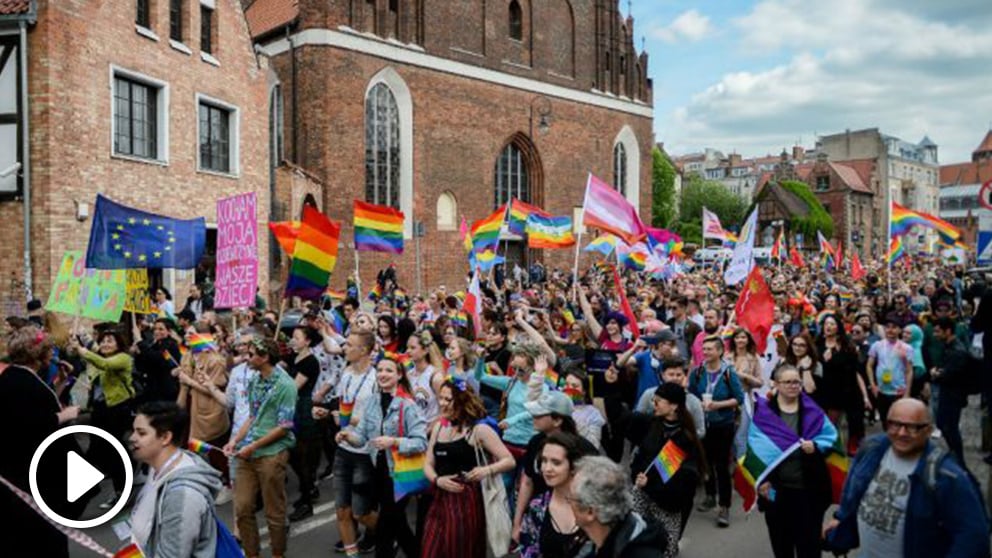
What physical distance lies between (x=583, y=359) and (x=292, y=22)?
71.6 feet

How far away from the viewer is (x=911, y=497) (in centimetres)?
360

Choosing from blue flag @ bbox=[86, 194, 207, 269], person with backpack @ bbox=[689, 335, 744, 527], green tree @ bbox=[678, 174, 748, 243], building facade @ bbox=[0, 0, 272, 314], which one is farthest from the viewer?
green tree @ bbox=[678, 174, 748, 243]

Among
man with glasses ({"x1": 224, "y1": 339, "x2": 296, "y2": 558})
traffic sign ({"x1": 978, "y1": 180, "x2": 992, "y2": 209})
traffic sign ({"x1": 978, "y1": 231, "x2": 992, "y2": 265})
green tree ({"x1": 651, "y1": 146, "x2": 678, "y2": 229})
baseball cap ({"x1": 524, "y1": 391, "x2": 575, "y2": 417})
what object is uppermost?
green tree ({"x1": 651, "y1": 146, "x2": 678, "y2": 229})

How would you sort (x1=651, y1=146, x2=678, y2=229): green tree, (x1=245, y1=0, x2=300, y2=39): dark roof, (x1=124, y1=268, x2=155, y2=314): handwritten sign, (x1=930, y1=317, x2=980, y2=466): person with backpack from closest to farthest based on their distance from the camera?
(x1=930, y1=317, x2=980, y2=466): person with backpack < (x1=124, y1=268, x2=155, y2=314): handwritten sign < (x1=245, y1=0, x2=300, y2=39): dark roof < (x1=651, y1=146, x2=678, y2=229): green tree

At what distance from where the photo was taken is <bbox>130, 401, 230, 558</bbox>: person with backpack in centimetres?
341

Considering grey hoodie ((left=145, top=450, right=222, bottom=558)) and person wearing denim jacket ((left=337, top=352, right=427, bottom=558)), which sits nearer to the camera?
grey hoodie ((left=145, top=450, right=222, bottom=558))

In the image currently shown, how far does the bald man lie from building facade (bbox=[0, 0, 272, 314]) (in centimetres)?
1455

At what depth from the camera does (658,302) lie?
1527 centimetres

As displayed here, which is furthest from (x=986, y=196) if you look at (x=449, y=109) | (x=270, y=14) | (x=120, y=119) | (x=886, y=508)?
(x=270, y=14)

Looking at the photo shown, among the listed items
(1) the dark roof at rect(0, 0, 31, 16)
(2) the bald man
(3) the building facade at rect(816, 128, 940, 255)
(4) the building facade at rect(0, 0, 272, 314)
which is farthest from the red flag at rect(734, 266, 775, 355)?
(3) the building facade at rect(816, 128, 940, 255)

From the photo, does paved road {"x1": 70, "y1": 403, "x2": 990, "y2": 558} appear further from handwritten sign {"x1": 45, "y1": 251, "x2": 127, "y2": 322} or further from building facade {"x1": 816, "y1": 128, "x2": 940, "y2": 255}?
building facade {"x1": 816, "y1": 128, "x2": 940, "y2": 255}

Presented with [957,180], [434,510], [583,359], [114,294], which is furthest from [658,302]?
[957,180]

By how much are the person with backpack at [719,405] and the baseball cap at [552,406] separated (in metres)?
2.43

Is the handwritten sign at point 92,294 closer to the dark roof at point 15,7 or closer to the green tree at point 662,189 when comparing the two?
the dark roof at point 15,7
